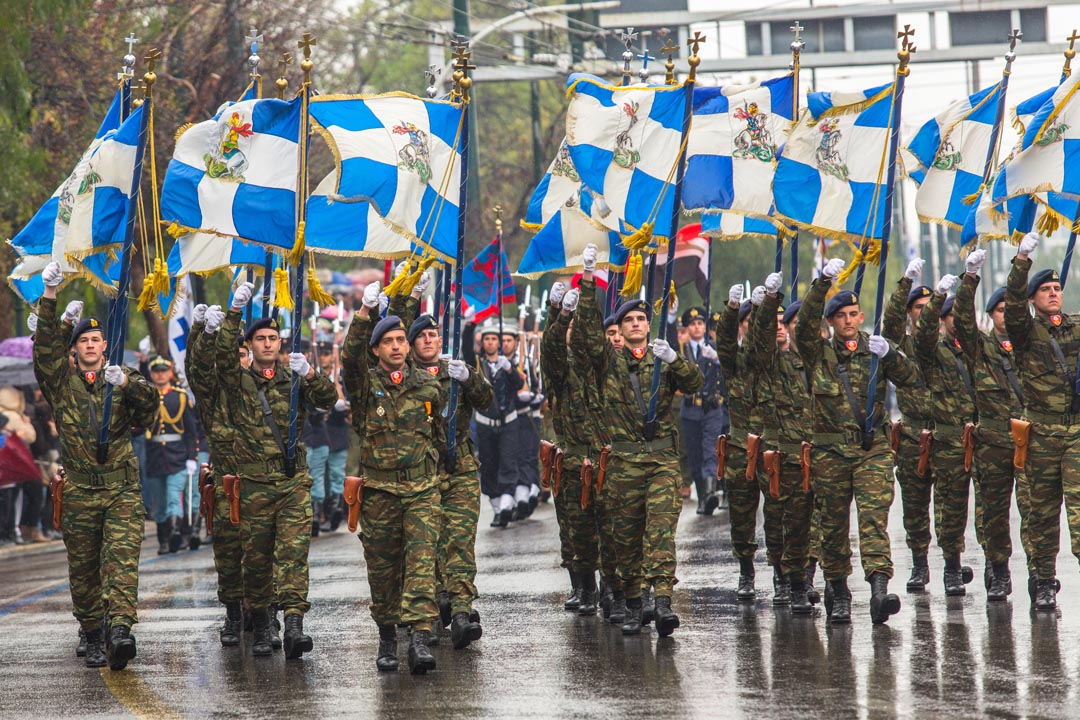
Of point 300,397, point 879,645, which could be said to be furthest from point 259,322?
point 879,645

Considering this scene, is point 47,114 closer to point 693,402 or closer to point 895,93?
point 693,402

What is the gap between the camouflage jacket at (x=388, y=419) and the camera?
9586 millimetres

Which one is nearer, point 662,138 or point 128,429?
point 128,429

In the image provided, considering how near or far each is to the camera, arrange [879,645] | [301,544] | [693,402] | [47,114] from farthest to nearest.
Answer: [47,114]
[693,402]
[301,544]
[879,645]

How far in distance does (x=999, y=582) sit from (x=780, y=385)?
1.72 metres

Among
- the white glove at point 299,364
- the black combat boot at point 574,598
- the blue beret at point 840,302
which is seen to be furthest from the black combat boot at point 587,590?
the white glove at point 299,364

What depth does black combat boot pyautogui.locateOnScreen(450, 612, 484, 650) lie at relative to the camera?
980 cm

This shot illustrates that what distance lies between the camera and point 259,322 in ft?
34.1

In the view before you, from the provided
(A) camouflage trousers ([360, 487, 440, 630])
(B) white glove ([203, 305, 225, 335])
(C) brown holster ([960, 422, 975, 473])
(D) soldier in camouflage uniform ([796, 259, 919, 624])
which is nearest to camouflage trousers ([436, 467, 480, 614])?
(A) camouflage trousers ([360, 487, 440, 630])

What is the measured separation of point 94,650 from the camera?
33.1 feet

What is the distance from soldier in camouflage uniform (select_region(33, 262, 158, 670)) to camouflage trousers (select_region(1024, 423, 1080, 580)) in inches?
198

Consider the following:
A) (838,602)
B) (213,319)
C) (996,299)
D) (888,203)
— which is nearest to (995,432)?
(996,299)

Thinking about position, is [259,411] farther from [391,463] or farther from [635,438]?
[635,438]

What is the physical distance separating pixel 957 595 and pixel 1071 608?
3.25 ft
